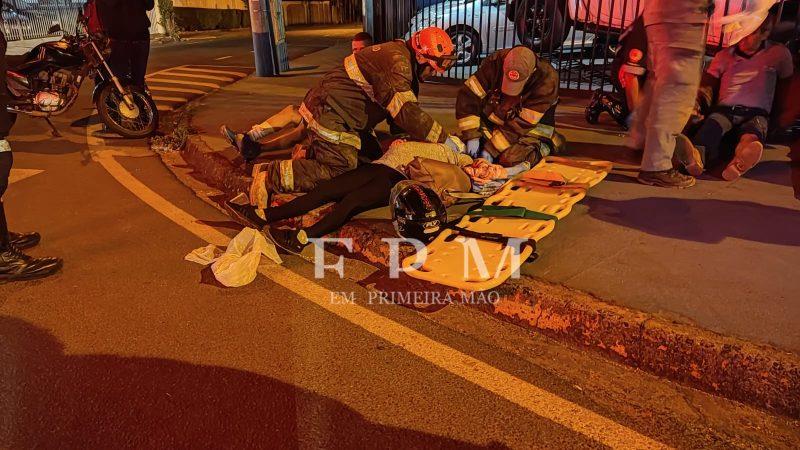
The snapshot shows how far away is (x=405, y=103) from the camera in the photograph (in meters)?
3.99

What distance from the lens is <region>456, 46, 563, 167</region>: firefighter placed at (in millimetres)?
4848

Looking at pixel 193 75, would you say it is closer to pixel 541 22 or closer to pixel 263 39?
pixel 263 39

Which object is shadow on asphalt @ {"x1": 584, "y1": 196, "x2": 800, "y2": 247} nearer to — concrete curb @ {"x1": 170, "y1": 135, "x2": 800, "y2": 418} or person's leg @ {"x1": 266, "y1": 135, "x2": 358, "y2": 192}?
concrete curb @ {"x1": 170, "y1": 135, "x2": 800, "y2": 418}

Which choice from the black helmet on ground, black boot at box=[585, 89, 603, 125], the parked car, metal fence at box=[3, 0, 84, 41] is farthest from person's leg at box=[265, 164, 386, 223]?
metal fence at box=[3, 0, 84, 41]

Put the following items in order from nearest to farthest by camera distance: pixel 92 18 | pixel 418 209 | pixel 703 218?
pixel 418 209
pixel 703 218
pixel 92 18

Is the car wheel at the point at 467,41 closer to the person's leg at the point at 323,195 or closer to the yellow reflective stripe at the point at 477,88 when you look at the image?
the yellow reflective stripe at the point at 477,88

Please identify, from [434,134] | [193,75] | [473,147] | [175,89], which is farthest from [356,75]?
[193,75]

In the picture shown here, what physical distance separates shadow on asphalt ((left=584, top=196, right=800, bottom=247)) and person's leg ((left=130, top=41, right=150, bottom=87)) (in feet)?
19.6

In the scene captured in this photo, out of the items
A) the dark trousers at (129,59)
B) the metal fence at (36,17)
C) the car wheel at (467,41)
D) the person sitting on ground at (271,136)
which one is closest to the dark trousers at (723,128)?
the person sitting on ground at (271,136)

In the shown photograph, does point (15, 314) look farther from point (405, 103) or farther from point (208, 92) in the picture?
point (208, 92)

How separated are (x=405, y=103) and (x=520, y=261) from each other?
4.84 ft

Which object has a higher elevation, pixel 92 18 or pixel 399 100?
pixel 92 18

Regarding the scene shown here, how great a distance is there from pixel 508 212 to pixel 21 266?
10.1ft

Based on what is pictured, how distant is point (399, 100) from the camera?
3.99 metres
